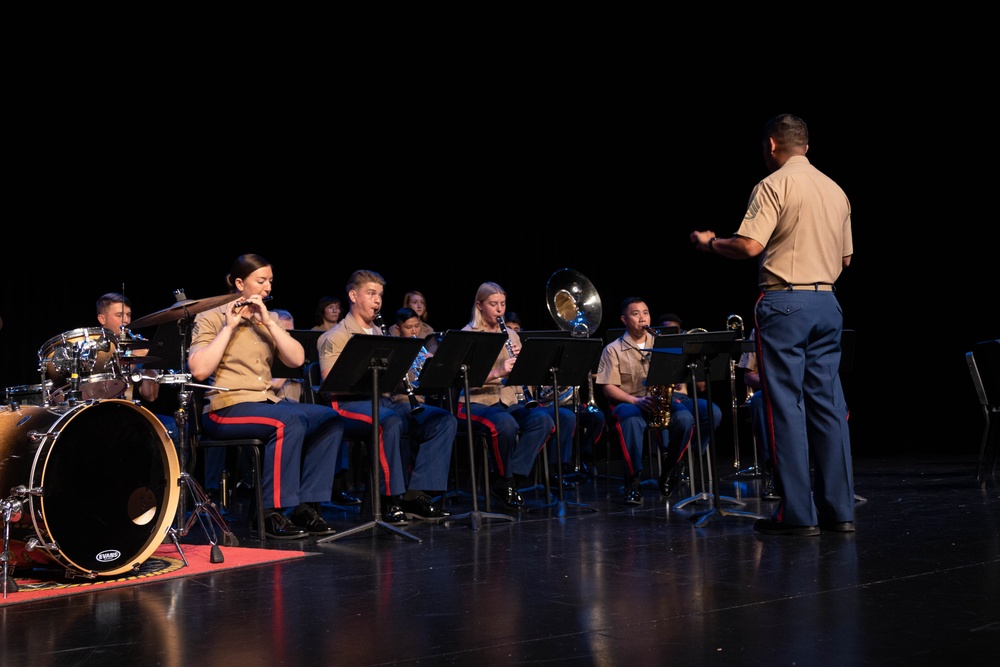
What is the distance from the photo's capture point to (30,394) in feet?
12.5

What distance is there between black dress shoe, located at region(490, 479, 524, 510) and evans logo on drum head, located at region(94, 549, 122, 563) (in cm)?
261

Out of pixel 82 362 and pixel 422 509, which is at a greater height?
pixel 82 362

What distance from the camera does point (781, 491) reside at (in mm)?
4094

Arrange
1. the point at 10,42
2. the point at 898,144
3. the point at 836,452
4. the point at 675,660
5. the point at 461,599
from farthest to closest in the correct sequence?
1. the point at 898,144
2. the point at 10,42
3. the point at 836,452
4. the point at 461,599
5. the point at 675,660

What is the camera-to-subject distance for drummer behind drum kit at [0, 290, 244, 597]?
10.8 feet

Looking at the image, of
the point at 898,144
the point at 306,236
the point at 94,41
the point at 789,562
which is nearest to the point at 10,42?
the point at 94,41

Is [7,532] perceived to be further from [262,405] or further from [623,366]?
[623,366]

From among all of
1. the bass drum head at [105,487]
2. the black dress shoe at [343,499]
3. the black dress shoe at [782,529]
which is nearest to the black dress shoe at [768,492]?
the black dress shoe at [782,529]

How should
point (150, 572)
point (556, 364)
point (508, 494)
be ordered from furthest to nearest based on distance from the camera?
point (508, 494), point (556, 364), point (150, 572)

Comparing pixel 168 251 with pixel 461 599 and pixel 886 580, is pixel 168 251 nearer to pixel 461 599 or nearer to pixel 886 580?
pixel 461 599

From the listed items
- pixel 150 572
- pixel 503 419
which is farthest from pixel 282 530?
pixel 503 419

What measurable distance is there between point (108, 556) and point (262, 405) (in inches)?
51.5

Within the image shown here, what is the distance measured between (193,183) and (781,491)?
5.85m

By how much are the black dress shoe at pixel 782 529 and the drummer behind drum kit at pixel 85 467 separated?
2.30m
